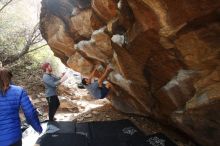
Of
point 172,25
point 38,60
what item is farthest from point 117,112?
point 38,60

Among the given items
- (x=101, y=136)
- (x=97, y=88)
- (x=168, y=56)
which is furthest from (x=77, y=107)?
(x=168, y=56)

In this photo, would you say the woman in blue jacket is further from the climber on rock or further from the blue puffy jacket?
the climber on rock

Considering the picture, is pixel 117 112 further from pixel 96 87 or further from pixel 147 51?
pixel 147 51

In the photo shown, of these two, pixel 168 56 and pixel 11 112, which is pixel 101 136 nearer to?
pixel 168 56

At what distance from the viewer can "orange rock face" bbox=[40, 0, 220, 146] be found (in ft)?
16.2

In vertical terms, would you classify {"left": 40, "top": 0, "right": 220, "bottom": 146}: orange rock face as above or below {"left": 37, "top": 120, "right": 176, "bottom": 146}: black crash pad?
above

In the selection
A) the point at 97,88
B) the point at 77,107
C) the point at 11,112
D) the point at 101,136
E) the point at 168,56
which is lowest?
the point at 101,136

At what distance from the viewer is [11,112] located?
175 inches

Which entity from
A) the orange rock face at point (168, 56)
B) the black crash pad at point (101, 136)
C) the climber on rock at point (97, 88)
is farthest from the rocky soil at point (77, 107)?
the climber on rock at point (97, 88)

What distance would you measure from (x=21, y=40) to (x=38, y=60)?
1387mm

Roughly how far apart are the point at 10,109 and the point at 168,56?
302 cm

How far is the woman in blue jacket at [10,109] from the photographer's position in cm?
433

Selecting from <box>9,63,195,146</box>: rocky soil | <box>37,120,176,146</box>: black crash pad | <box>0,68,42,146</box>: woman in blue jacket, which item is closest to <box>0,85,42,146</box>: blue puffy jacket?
<box>0,68,42,146</box>: woman in blue jacket

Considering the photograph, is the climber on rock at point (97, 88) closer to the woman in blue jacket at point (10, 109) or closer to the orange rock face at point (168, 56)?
the orange rock face at point (168, 56)
